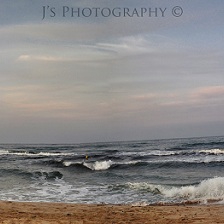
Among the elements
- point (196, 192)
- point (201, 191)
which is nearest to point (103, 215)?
point (196, 192)

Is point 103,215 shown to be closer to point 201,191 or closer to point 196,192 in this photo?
point 196,192

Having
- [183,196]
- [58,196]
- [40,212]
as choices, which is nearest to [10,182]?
[58,196]

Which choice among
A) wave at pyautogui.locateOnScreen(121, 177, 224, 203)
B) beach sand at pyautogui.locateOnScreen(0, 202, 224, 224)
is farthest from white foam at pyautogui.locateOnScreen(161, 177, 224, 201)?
beach sand at pyautogui.locateOnScreen(0, 202, 224, 224)

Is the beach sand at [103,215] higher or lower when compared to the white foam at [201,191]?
higher

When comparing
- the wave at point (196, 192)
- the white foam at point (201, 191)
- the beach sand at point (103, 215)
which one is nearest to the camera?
the beach sand at point (103, 215)

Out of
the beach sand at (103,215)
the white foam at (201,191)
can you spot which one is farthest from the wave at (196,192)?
the beach sand at (103,215)

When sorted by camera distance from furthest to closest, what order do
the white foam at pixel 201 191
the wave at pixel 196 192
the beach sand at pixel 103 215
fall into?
1. the white foam at pixel 201 191
2. the wave at pixel 196 192
3. the beach sand at pixel 103 215

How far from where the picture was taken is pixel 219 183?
15.1 metres

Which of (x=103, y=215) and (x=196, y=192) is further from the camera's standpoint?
(x=196, y=192)

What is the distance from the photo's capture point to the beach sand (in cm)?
819

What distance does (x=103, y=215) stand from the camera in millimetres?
9203

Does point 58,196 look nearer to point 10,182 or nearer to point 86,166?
point 10,182

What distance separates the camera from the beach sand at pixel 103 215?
322 inches

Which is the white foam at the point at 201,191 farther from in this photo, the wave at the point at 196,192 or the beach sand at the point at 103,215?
the beach sand at the point at 103,215
